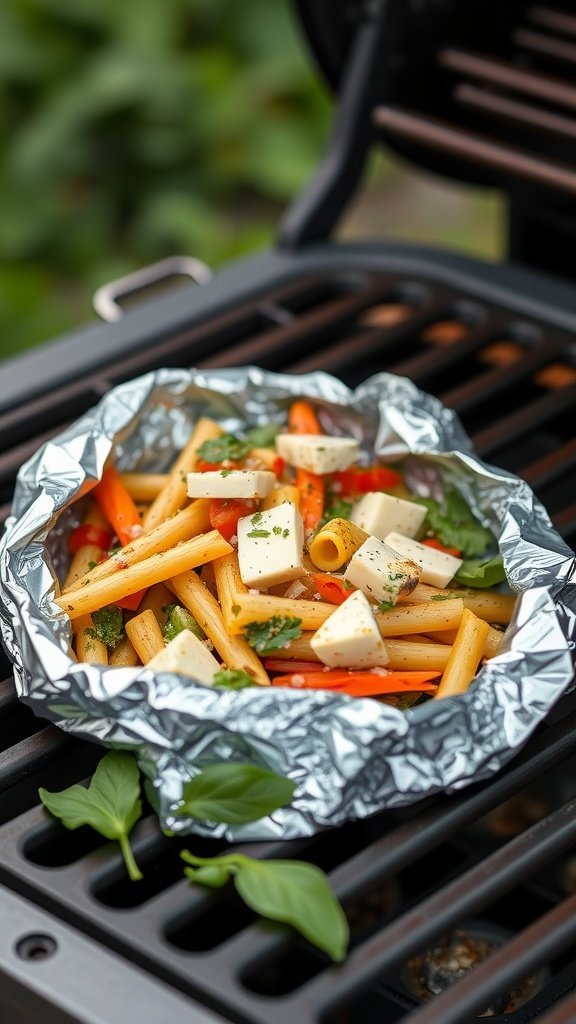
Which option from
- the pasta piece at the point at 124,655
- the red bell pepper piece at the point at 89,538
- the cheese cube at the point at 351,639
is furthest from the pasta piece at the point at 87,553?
the cheese cube at the point at 351,639

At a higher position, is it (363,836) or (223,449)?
(223,449)

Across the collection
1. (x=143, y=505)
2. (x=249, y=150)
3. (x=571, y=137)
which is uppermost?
(x=571, y=137)

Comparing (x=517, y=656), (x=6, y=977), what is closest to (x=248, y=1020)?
(x=6, y=977)

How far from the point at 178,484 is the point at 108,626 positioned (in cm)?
23

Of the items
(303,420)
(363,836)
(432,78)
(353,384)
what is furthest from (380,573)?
(432,78)

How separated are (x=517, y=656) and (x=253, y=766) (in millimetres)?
295

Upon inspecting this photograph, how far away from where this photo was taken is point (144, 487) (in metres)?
1.64

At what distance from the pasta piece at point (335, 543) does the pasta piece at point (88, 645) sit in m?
0.25

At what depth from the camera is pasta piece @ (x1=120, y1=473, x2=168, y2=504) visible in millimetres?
1631

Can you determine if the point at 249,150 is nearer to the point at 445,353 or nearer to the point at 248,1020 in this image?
the point at 445,353

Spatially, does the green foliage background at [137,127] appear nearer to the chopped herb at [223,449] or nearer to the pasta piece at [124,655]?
the chopped herb at [223,449]

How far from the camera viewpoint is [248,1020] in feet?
3.53

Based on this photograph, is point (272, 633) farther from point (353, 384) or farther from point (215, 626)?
point (353, 384)

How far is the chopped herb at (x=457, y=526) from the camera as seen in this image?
1563 mm
